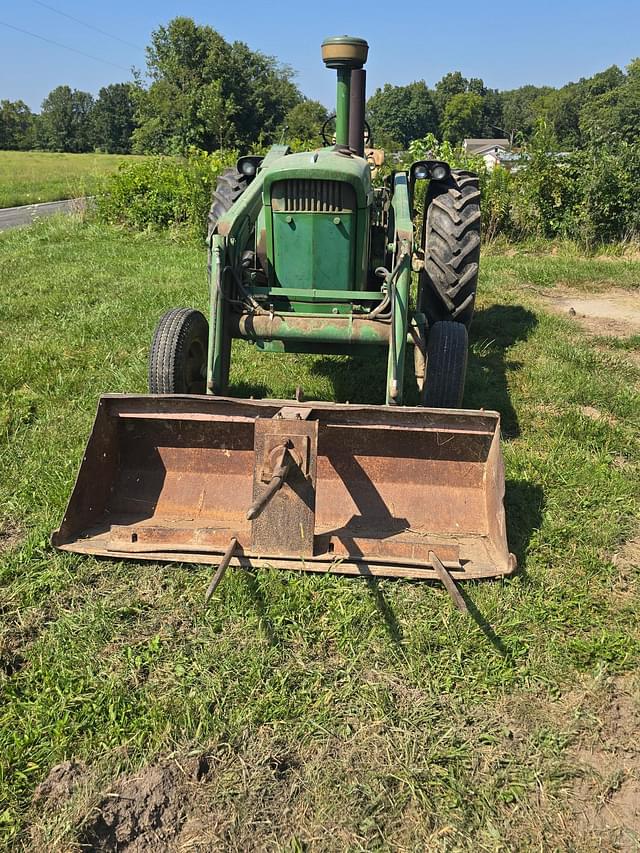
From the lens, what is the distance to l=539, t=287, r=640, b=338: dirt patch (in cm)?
758

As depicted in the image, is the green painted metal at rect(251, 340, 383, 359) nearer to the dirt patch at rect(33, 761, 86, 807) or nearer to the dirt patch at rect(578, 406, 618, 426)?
the dirt patch at rect(578, 406, 618, 426)

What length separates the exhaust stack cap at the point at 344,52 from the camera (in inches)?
203

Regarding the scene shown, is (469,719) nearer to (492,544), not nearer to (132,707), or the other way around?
(492,544)

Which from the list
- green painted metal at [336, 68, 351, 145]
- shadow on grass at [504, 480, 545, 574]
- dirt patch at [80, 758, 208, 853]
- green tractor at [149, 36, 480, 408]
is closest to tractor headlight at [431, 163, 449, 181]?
green painted metal at [336, 68, 351, 145]

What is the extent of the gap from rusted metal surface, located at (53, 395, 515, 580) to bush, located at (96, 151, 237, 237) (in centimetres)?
974

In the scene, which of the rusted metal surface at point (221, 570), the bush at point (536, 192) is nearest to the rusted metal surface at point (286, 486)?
the rusted metal surface at point (221, 570)

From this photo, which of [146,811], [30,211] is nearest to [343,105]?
[146,811]

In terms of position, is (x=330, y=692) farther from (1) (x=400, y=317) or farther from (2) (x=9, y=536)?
(1) (x=400, y=317)

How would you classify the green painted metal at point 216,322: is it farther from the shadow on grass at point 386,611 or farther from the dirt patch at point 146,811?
the dirt patch at point 146,811

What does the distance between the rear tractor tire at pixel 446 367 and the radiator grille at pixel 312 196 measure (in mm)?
1016

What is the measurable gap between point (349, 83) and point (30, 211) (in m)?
18.6

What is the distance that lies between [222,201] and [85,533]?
364cm

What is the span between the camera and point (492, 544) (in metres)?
3.21

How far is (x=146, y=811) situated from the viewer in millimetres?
2150
